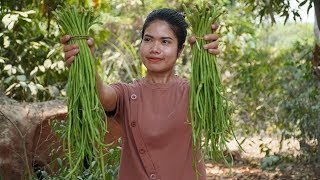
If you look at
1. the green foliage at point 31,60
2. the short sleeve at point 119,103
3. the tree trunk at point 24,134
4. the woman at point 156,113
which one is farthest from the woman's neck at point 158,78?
the green foliage at point 31,60

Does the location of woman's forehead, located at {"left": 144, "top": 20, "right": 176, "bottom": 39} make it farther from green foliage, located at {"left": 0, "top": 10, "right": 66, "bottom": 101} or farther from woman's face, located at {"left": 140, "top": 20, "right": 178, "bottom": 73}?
green foliage, located at {"left": 0, "top": 10, "right": 66, "bottom": 101}

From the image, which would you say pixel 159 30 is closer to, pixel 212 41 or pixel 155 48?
pixel 155 48

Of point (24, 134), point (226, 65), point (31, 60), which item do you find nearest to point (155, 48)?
point (24, 134)

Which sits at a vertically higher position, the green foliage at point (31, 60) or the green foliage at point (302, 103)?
the green foliage at point (31, 60)

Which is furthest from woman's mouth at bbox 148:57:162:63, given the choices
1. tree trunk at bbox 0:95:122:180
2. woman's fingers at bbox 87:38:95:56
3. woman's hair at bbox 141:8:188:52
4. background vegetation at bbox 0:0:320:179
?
tree trunk at bbox 0:95:122:180

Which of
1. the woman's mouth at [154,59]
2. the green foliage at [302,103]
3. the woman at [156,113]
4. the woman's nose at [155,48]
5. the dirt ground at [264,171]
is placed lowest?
the dirt ground at [264,171]

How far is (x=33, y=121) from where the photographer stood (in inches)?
142

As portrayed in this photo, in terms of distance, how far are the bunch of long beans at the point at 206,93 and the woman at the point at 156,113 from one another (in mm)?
130

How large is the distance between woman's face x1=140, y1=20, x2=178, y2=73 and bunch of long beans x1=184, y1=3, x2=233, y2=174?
17 centimetres

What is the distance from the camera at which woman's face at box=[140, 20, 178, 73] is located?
70.0 inches

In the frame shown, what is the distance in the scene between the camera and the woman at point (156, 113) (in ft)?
5.80

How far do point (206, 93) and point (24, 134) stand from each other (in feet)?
6.74

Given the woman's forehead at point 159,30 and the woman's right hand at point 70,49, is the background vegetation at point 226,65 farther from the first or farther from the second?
the woman's right hand at point 70,49

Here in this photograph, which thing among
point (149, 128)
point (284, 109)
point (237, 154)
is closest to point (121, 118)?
point (149, 128)
